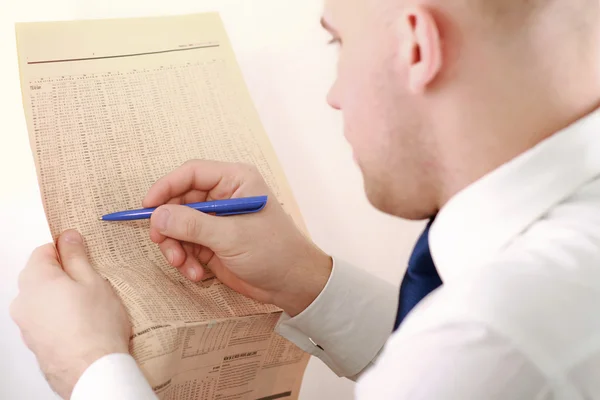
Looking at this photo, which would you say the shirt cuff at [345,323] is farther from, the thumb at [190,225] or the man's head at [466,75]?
the man's head at [466,75]

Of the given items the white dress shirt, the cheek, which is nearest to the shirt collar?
the white dress shirt

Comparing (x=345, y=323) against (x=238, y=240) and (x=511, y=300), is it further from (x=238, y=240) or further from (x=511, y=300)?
(x=511, y=300)

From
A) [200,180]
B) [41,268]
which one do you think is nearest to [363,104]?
[200,180]

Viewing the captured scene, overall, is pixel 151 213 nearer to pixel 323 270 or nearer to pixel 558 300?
pixel 323 270

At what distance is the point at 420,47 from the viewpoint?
0.43 m

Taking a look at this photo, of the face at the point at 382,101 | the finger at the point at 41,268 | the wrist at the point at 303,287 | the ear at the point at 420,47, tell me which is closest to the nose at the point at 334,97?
the face at the point at 382,101

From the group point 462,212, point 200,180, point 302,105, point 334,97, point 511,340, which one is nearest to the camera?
point 511,340

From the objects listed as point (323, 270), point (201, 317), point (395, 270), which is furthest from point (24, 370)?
point (395, 270)

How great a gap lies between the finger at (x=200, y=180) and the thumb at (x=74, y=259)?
0.09 meters

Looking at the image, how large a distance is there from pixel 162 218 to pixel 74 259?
0.31 ft

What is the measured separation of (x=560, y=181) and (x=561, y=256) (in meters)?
0.08

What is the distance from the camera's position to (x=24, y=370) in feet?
1.95

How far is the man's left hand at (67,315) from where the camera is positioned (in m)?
0.51

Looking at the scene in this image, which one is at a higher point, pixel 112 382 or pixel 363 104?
pixel 363 104
